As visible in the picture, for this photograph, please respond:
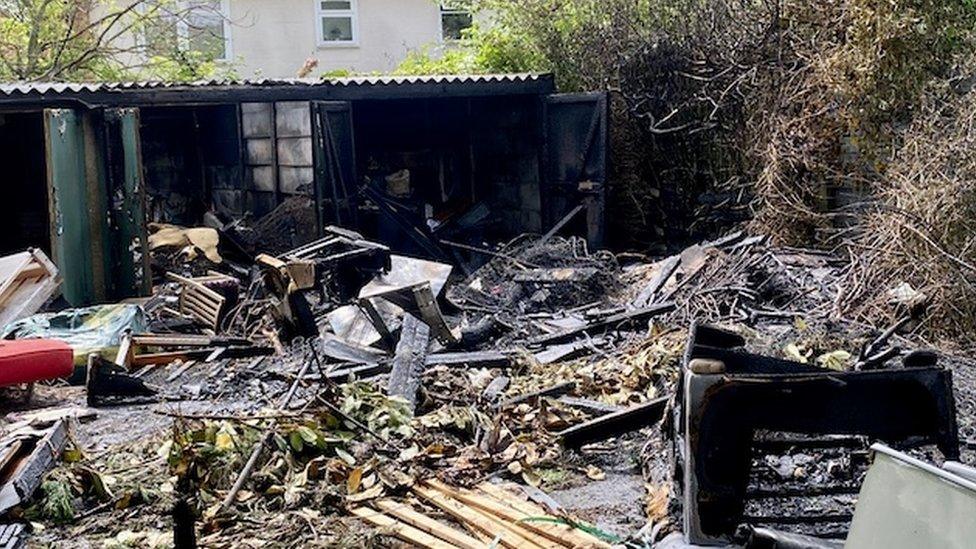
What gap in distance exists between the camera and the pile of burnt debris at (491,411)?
11.8 feet

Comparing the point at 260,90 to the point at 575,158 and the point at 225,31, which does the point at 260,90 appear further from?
the point at 225,31

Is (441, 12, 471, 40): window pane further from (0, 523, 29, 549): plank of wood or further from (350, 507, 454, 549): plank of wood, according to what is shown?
(0, 523, 29, 549): plank of wood

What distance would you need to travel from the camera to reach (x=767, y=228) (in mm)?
10055

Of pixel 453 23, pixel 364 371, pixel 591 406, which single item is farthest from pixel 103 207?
pixel 453 23

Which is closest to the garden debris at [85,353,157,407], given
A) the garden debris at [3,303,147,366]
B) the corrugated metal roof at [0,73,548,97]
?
the garden debris at [3,303,147,366]

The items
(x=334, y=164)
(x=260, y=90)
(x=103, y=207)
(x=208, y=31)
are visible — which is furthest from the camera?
(x=208, y=31)

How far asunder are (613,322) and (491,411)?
2414 mm

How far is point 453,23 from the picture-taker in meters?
20.4

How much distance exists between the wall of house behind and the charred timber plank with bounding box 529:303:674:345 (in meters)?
12.3

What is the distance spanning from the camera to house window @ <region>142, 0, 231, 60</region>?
1762cm

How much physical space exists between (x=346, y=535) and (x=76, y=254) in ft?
22.3

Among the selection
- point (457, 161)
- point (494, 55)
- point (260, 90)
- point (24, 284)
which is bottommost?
point (24, 284)

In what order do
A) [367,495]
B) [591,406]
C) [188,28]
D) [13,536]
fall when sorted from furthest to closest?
[188,28] < [591,406] < [367,495] < [13,536]

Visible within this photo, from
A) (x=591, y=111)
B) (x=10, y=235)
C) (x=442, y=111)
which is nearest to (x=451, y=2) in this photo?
(x=442, y=111)
